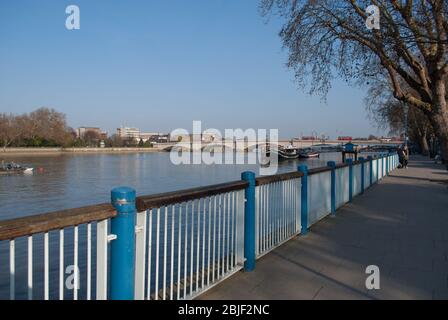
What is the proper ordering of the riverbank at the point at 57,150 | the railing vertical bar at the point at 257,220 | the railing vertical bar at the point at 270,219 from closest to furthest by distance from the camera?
1. the railing vertical bar at the point at 257,220
2. the railing vertical bar at the point at 270,219
3. the riverbank at the point at 57,150

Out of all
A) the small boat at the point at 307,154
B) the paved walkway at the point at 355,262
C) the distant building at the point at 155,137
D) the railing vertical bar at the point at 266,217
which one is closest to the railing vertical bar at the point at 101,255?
the paved walkway at the point at 355,262

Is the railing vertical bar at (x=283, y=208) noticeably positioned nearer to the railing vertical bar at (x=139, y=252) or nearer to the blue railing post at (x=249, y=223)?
the blue railing post at (x=249, y=223)

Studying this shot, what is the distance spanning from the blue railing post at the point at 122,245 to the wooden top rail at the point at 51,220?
0.08 meters

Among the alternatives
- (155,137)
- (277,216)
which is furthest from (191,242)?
(155,137)

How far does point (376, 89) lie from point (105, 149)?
90285 mm

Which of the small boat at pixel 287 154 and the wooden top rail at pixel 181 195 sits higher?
the wooden top rail at pixel 181 195

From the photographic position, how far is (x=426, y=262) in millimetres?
5691

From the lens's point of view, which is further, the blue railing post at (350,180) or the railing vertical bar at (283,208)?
the blue railing post at (350,180)

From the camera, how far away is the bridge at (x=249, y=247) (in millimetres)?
2982

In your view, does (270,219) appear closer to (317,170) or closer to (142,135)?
(317,170)

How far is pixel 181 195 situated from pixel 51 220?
159 centimetres

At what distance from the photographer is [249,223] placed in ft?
17.4
